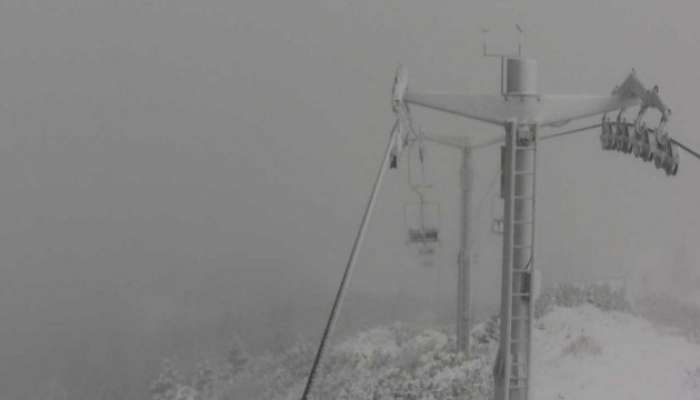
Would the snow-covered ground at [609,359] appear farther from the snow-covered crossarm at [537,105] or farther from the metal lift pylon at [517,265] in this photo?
the snow-covered crossarm at [537,105]

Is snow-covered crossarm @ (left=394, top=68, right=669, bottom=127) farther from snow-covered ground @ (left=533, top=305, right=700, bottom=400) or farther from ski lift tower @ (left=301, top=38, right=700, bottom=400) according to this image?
snow-covered ground @ (left=533, top=305, right=700, bottom=400)

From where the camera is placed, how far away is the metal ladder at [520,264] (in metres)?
11.1

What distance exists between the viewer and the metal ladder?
11.1 m

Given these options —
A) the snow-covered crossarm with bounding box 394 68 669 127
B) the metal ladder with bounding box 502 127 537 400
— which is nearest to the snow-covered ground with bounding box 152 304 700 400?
the metal ladder with bounding box 502 127 537 400

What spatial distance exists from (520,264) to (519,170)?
1.92m

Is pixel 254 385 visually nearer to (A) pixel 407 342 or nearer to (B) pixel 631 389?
(A) pixel 407 342

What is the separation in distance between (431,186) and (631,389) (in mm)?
11179

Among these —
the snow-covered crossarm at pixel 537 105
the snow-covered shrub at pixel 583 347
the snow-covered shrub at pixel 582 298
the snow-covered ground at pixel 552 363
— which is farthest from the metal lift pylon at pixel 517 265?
the snow-covered shrub at pixel 582 298

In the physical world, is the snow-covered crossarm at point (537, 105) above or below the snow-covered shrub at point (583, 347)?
above

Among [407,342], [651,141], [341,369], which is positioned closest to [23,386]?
[341,369]

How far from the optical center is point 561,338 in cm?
2319

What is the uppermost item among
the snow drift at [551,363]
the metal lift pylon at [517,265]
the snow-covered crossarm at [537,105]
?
the snow-covered crossarm at [537,105]

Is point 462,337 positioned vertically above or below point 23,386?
above

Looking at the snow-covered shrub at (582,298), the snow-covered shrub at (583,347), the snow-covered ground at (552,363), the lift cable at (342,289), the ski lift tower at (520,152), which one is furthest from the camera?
the snow-covered shrub at (582,298)
